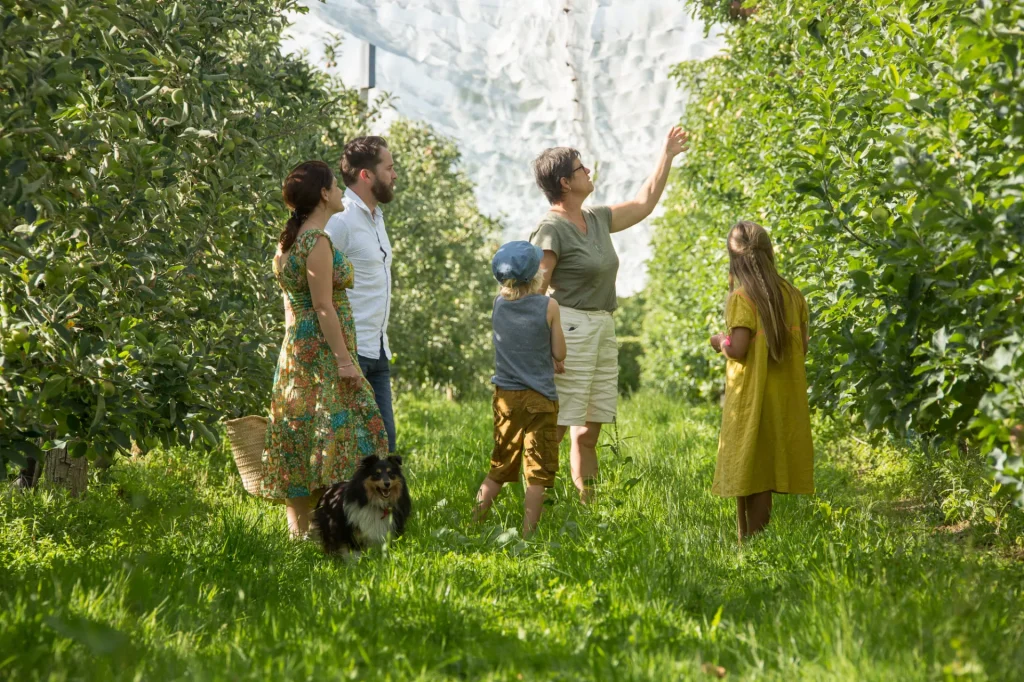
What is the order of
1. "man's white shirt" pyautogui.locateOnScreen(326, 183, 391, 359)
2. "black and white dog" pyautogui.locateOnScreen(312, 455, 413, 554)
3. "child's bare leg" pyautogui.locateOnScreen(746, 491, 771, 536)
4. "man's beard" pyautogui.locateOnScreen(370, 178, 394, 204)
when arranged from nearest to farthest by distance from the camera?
"black and white dog" pyautogui.locateOnScreen(312, 455, 413, 554), "child's bare leg" pyautogui.locateOnScreen(746, 491, 771, 536), "man's white shirt" pyautogui.locateOnScreen(326, 183, 391, 359), "man's beard" pyautogui.locateOnScreen(370, 178, 394, 204)

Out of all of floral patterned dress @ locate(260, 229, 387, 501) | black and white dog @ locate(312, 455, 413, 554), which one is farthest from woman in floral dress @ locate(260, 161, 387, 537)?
black and white dog @ locate(312, 455, 413, 554)

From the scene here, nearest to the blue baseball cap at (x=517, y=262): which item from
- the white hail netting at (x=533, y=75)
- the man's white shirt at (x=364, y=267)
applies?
the man's white shirt at (x=364, y=267)

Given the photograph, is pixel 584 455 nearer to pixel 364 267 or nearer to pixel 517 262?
pixel 517 262

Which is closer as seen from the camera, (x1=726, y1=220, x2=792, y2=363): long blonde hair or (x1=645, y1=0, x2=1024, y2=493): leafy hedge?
(x1=645, y1=0, x2=1024, y2=493): leafy hedge

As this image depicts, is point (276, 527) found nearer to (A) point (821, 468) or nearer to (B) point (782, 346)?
(B) point (782, 346)

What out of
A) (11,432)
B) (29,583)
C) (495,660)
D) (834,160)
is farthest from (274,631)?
(834,160)

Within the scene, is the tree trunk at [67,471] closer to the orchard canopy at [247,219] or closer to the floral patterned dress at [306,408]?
the orchard canopy at [247,219]

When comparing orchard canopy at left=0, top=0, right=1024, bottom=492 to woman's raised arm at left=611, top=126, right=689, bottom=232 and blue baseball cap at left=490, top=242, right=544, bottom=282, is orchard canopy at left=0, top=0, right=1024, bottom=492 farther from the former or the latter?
blue baseball cap at left=490, top=242, right=544, bottom=282

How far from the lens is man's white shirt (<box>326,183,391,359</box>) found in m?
4.93

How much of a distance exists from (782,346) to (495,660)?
227cm

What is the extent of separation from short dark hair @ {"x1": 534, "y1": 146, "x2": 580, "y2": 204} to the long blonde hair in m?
1.09

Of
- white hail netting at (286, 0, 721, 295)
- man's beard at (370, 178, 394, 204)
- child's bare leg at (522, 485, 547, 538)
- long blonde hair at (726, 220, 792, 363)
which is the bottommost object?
child's bare leg at (522, 485, 547, 538)

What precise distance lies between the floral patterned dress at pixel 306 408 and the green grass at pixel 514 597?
329 millimetres

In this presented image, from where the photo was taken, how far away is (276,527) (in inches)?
193
